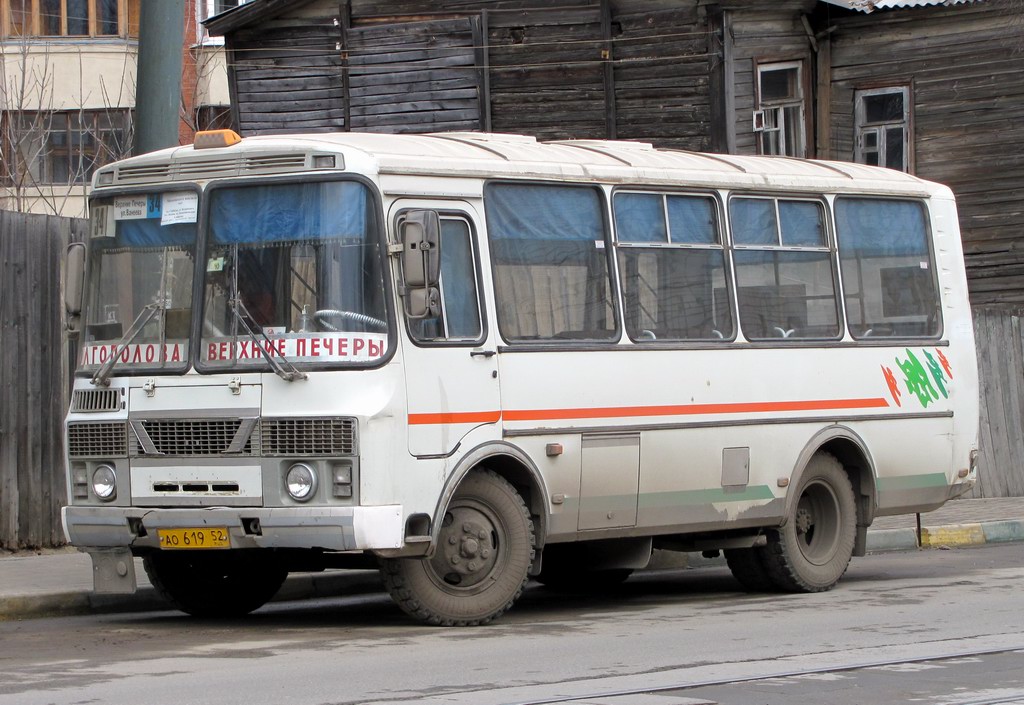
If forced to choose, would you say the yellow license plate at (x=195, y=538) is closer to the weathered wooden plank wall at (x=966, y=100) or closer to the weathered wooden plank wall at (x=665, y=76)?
the weathered wooden plank wall at (x=665, y=76)

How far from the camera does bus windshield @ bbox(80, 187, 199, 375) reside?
Result: 1008 cm

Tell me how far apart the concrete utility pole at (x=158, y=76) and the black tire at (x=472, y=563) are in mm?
3799

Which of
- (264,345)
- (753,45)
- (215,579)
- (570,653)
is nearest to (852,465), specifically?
(570,653)

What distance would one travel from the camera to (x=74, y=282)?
1050 cm

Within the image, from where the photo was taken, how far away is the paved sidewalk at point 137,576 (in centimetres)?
1105

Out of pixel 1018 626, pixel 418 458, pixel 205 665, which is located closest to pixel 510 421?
pixel 418 458

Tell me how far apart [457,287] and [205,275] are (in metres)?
1.45

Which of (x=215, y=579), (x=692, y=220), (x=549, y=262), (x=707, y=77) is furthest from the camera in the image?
(x=707, y=77)

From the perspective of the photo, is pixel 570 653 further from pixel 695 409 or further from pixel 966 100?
pixel 966 100

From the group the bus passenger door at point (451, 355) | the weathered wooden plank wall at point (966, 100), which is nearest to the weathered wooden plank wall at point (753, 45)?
the weathered wooden plank wall at point (966, 100)

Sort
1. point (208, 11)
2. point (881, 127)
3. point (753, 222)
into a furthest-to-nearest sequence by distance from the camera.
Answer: point (208, 11) < point (881, 127) < point (753, 222)

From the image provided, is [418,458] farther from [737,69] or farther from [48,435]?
[737,69]

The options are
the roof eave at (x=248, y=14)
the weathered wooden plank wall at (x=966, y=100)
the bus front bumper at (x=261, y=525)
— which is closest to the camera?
the bus front bumper at (x=261, y=525)

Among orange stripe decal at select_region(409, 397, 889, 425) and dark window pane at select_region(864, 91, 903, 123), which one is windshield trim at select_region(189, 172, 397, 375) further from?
dark window pane at select_region(864, 91, 903, 123)
